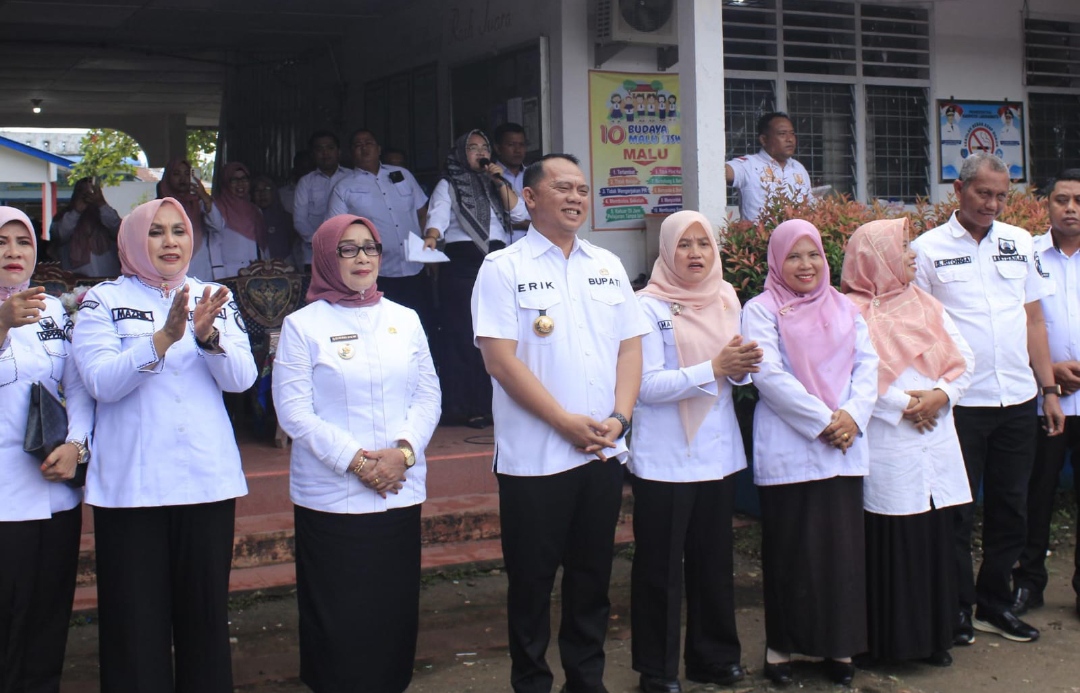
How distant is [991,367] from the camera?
4508 mm

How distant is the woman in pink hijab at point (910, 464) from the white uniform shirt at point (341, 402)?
5.57ft

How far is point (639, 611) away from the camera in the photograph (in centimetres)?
401

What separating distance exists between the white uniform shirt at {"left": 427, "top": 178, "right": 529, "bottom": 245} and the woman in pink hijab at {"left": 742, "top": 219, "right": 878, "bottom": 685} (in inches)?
106

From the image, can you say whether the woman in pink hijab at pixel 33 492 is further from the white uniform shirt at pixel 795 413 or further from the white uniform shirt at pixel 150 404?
the white uniform shirt at pixel 795 413

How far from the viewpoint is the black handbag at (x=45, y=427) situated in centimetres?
331

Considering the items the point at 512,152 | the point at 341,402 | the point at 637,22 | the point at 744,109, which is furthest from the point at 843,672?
the point at 744,109

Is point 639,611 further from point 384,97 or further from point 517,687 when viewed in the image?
point 384,97

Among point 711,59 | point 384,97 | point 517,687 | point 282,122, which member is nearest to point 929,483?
point 517,687

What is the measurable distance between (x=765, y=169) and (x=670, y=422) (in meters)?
3.24

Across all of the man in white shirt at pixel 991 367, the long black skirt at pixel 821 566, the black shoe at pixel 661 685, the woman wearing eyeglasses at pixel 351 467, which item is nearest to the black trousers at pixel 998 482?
the man in white shirt at pixel 991 367

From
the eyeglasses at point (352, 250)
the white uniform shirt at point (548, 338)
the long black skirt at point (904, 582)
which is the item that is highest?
the eyeglasses at point (352, 250)

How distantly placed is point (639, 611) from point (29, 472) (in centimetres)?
202

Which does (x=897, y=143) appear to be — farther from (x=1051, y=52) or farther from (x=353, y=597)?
(x=353, y=597)

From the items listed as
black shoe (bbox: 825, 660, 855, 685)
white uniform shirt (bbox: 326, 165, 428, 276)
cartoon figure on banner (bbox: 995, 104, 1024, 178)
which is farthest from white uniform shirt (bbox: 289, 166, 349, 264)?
cartoon figure on banner (bbox: 995, 104, 1024, 178)
